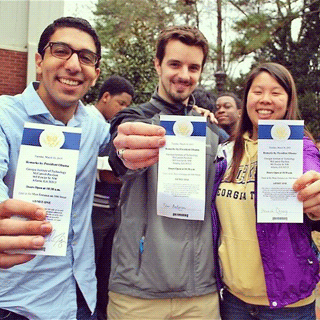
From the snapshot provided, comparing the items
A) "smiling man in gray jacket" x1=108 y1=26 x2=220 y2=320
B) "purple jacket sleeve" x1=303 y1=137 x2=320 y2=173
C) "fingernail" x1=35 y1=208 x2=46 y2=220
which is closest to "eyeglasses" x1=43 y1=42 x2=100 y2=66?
"smiling man in gray jacket" x1=108 y1=26 x2=220 y2=320

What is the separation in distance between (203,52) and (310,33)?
1386 centimetres

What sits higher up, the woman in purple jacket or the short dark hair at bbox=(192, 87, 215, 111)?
the short dark hair at bbox=(192, 87, 215, 111)

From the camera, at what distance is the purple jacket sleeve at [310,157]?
1.83m

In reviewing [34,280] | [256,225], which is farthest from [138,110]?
[34,280]

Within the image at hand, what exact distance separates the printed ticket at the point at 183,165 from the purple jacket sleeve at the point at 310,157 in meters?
0.47

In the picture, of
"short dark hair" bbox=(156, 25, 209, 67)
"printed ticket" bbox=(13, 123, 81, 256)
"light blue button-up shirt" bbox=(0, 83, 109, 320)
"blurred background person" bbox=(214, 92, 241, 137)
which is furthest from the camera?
"blurred background person" bbox=(214, 92, 241, 137)

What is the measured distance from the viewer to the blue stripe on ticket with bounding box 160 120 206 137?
1.76 m

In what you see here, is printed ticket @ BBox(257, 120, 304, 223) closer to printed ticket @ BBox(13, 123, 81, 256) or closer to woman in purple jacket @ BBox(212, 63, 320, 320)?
woman in purple jacket @ BBox(212, 63, 320, 320)

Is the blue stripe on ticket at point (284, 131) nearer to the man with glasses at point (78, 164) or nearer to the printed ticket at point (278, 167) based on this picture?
the printed ticket at point (278, 167)

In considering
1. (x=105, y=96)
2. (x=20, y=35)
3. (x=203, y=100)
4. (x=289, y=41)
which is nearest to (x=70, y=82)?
(x=203, y=100)

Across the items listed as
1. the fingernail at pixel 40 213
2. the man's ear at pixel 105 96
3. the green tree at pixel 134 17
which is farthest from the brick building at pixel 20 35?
the fingernail at pixel 40 213

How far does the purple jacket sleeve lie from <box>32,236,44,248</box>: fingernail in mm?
1164

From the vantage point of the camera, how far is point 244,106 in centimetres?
218

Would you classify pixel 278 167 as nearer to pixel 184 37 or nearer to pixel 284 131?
pixel 284 131
